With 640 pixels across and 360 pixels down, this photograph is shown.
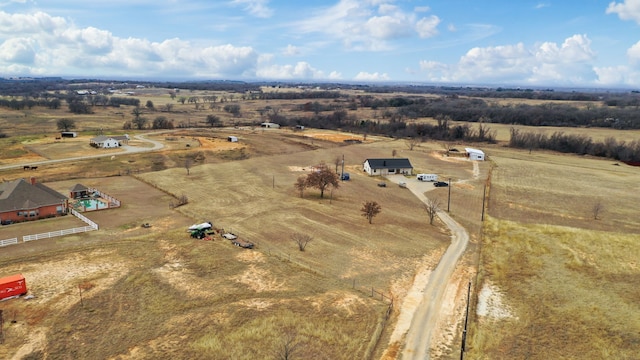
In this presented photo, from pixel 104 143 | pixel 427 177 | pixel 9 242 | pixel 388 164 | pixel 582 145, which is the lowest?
pixel 9 242

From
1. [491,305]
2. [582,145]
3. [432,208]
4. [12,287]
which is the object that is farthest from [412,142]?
[12,287]

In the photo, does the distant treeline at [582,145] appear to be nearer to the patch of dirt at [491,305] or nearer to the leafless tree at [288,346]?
the patch of dirt at [491,305]

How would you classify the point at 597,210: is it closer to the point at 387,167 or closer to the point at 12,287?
the point at 387,167

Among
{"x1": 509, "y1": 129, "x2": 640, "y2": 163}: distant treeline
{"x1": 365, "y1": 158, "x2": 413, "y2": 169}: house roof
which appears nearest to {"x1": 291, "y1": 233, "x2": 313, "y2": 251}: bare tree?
{"x1": 365, "y1": 158, "x2": 413, "y2": 169}: house roof

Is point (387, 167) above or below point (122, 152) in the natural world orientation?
below

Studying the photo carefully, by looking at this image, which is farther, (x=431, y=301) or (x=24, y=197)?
(x=24, y=197)

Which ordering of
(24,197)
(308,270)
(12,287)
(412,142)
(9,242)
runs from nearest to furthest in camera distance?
(12,287) < (308,270) < (9,242) < (24,197) < (412,142)
